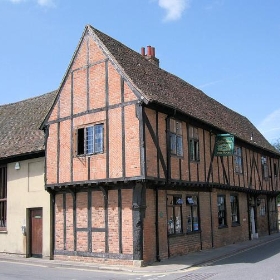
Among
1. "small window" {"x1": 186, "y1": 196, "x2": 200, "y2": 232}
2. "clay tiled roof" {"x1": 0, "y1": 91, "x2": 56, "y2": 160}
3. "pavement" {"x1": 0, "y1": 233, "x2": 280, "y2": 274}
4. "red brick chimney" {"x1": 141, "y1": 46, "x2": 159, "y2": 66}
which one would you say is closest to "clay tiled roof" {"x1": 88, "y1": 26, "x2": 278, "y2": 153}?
"red brick chimney" {"x1": 141, "y1": 46, "x2": 159, "y2": 66}

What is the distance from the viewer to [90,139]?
15789 mm

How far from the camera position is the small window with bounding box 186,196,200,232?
17.1m

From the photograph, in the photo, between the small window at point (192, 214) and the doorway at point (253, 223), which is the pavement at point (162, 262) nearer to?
the small window at point (192, 214)

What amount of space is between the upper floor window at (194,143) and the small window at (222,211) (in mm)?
4004

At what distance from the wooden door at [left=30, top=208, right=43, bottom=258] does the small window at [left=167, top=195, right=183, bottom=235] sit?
586 cm

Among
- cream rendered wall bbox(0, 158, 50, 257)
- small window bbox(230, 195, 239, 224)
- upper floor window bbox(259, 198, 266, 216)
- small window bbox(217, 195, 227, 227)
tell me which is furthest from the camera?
upper floor window bbox(259, 198, 266, 216)

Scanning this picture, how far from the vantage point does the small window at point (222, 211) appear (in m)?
20.3

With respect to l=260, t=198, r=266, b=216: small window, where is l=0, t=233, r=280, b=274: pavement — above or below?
below

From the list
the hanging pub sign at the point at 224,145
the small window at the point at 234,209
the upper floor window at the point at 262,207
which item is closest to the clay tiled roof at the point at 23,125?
the hanging pub sign at the point at 224,145

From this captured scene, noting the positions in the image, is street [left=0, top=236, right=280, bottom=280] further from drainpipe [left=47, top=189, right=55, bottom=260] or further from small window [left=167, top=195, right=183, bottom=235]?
small window [left=167, top=195, right=183, bottom=235]

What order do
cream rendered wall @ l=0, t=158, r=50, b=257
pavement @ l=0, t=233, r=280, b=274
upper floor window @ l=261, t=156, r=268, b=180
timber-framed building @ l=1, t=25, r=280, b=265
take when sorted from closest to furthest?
pavement @ l=0, t=233, r=280, b=274, timber-framed building @ l=1, t=25, r=280, b=265, cream rendered wall @ l=0, t=158, r=50, b=257, upper floor window @ l=261, t=156, r=268, b=180

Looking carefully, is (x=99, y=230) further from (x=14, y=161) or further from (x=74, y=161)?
(x=14, y=161)

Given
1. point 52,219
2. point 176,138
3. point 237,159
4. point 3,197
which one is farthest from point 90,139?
point 237,159

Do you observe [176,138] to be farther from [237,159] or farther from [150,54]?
[150,54]
